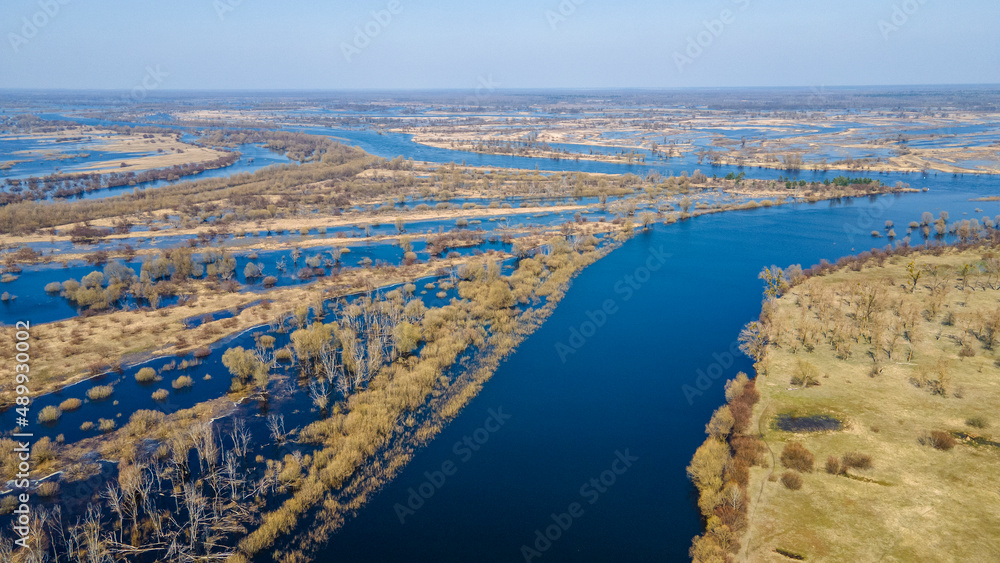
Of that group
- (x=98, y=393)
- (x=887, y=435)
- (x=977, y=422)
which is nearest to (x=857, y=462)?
(x=887, y=435)

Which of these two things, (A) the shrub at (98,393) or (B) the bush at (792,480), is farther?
(A) the shrub at (98,393)

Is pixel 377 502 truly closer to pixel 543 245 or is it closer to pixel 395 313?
pixel 395 313

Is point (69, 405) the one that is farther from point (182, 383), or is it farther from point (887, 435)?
point (887, 435)

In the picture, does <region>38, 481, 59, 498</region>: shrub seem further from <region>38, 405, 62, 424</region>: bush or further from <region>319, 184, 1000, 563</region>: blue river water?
<region>319, 184, 1000, 563</region>: blue river water

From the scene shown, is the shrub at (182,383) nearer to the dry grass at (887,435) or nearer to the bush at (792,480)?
the dry grass at (887,435)

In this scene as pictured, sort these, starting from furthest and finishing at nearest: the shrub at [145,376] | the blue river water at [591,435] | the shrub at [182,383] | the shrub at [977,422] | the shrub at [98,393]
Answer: the shrub at [145,376]
the shrub at [182,383]
the shrub at [98,393]
the shrub at [977,422]
the blue river water at [591,435]

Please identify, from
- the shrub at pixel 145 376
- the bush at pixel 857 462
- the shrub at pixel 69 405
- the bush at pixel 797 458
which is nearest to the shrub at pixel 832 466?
the bush at pixel 857 462

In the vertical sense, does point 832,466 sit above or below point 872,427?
below
